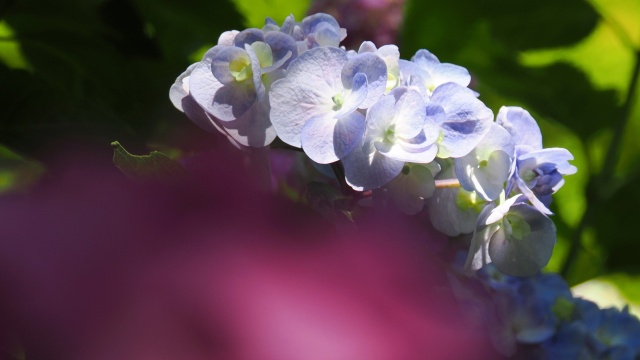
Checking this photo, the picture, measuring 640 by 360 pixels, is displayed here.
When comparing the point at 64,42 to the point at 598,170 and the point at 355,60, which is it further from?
the point at 598,170

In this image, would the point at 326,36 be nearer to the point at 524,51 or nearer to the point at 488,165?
the point at 488,165

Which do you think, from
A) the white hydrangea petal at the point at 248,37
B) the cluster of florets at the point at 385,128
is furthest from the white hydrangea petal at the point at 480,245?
the white hydrangea petal at the point at 248,37

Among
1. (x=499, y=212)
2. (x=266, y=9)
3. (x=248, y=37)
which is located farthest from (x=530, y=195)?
(x=266, y=9)

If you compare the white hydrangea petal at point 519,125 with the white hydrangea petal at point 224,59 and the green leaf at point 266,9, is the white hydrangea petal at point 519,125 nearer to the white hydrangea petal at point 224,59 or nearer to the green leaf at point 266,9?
the white hydrangea petal at point 224,59

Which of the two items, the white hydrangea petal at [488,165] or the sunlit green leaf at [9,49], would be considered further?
the sunlit green leaf at [9,49]

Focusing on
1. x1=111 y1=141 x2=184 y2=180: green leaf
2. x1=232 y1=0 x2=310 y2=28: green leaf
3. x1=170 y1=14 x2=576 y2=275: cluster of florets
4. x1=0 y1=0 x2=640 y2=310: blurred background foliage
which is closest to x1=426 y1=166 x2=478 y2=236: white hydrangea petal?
x1=170 y1=14 x2=576 y2=275: cluster of florets

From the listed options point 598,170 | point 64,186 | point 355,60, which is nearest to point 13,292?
point 64,186
